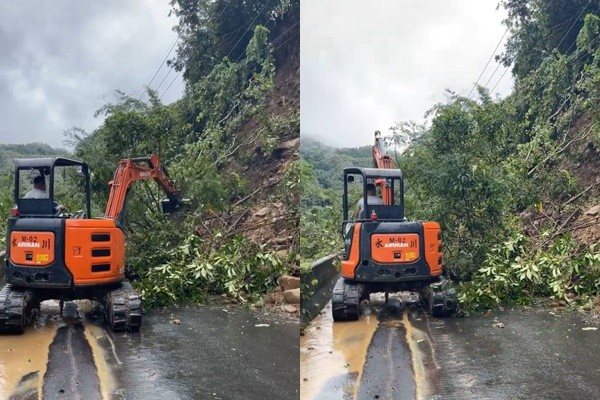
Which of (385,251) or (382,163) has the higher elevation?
(382,163)

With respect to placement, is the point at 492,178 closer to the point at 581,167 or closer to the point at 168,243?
the point at 581,167

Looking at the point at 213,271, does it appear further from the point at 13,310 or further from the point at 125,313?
the point at 13,310

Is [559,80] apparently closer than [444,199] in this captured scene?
No

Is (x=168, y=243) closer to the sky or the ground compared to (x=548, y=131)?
closer to the ground

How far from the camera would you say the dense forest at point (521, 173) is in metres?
6.32

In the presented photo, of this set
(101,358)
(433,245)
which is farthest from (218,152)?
(101,358)

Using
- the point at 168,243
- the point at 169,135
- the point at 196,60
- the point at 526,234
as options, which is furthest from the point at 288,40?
the point at 526,234

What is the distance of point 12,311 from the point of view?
5.91 m

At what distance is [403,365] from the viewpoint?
506 centimetres

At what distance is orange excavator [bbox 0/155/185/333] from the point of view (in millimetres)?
5941

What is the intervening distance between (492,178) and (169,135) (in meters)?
4.51

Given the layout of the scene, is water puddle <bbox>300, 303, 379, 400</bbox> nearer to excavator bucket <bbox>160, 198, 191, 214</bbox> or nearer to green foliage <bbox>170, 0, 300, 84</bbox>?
excavator bucket <bbox>160, 198, 191, 214</bbox>

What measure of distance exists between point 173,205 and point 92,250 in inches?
94.3

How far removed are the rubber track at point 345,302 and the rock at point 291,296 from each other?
1.08 meters
